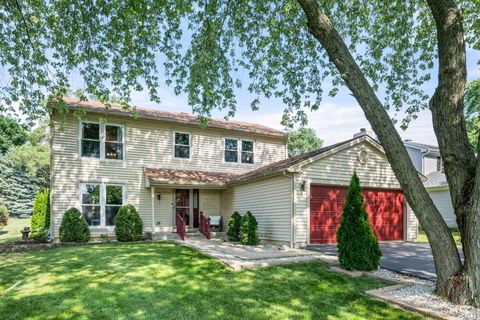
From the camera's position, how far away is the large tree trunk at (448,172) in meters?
4.94

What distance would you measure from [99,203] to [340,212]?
948 centimetres

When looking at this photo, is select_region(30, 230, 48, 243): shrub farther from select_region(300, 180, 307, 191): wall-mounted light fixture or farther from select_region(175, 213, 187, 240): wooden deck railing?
select_region(300, 180, 307, 191): wall-mounted light fixture

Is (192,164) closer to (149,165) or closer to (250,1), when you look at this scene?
(149,165)

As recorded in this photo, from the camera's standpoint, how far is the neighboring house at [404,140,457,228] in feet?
70.3

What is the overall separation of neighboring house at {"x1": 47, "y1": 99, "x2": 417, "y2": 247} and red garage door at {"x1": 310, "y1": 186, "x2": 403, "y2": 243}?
0.04 meters

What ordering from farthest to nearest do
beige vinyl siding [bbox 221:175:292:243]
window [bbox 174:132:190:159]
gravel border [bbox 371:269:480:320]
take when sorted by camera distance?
window [bbox 174:132:190:159] → beige vinyl siding [bbox 221:175:292:243] → gravel border [bbox 371:269:480:320]

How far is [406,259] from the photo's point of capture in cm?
868

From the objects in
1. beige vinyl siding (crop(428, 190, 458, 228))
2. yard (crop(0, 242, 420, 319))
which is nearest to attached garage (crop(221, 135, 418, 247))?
yard (crop(0, 242, 420, 319))

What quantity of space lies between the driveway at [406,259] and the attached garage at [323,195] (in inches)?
35.0

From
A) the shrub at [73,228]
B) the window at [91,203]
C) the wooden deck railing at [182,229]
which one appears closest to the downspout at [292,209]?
the wooden deck railing at [182,229]

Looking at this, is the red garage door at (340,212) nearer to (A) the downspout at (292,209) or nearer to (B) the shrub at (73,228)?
(A) the downspout at (292,209)

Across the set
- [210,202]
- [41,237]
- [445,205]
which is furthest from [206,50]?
[445,205]

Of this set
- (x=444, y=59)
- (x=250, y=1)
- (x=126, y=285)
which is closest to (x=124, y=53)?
(x=250, y=1)

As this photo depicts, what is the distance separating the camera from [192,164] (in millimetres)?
15875
